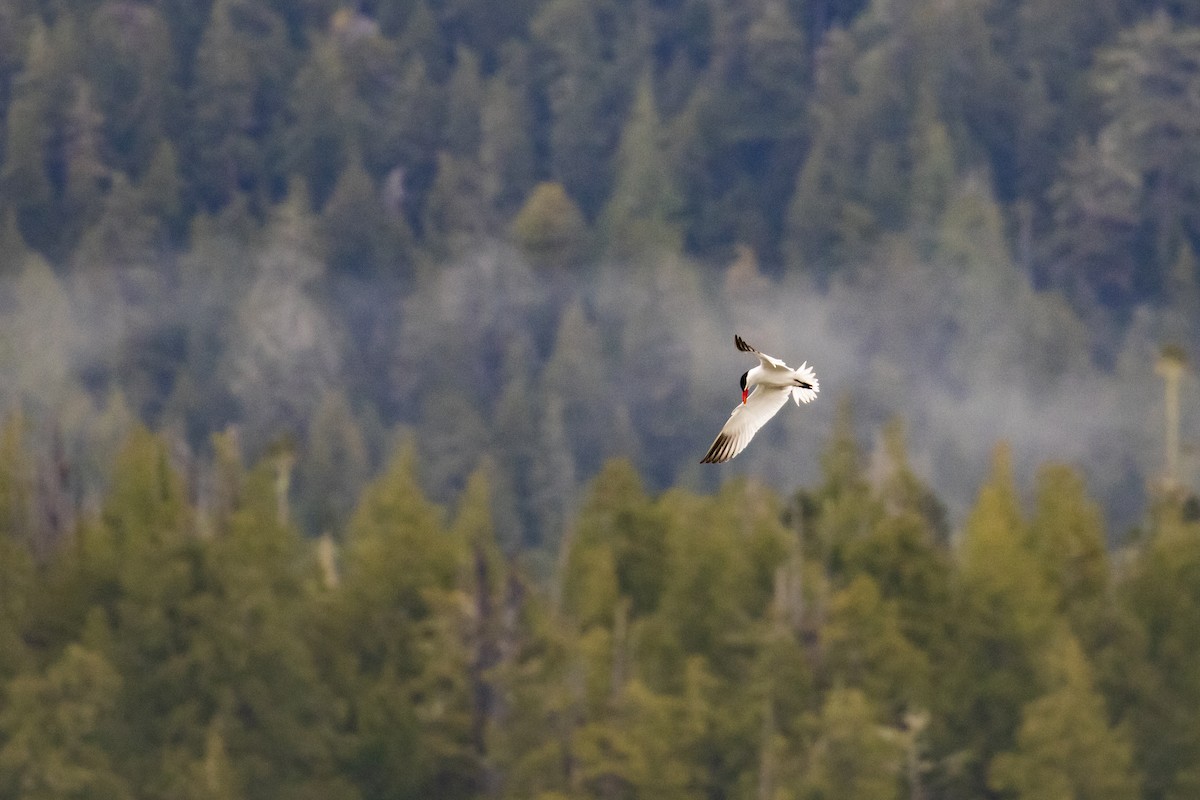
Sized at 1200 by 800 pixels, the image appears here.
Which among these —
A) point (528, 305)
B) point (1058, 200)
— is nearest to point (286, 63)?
point (528, 305)

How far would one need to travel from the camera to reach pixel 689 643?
63969mm

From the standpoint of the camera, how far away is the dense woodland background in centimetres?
6009

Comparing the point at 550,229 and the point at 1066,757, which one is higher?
the point at 550,229

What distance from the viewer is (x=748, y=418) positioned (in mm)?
20797

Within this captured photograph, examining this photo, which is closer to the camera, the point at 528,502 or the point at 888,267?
the point at 528,502

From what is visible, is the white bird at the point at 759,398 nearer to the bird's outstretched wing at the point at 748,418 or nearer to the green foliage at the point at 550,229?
the bird's outstretched wing at the point at 748,418

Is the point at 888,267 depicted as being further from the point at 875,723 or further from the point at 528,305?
the point at 875,723

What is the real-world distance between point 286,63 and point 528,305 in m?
26.3

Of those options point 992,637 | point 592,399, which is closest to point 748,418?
point 992,637

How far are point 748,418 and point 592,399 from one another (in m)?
117

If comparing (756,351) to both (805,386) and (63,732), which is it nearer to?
(805,386)

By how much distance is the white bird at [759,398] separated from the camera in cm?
1953

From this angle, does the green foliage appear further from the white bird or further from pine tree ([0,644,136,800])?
the white bird

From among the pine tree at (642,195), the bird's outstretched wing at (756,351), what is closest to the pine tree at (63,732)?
the bird's outstretched wing at (756,351)
